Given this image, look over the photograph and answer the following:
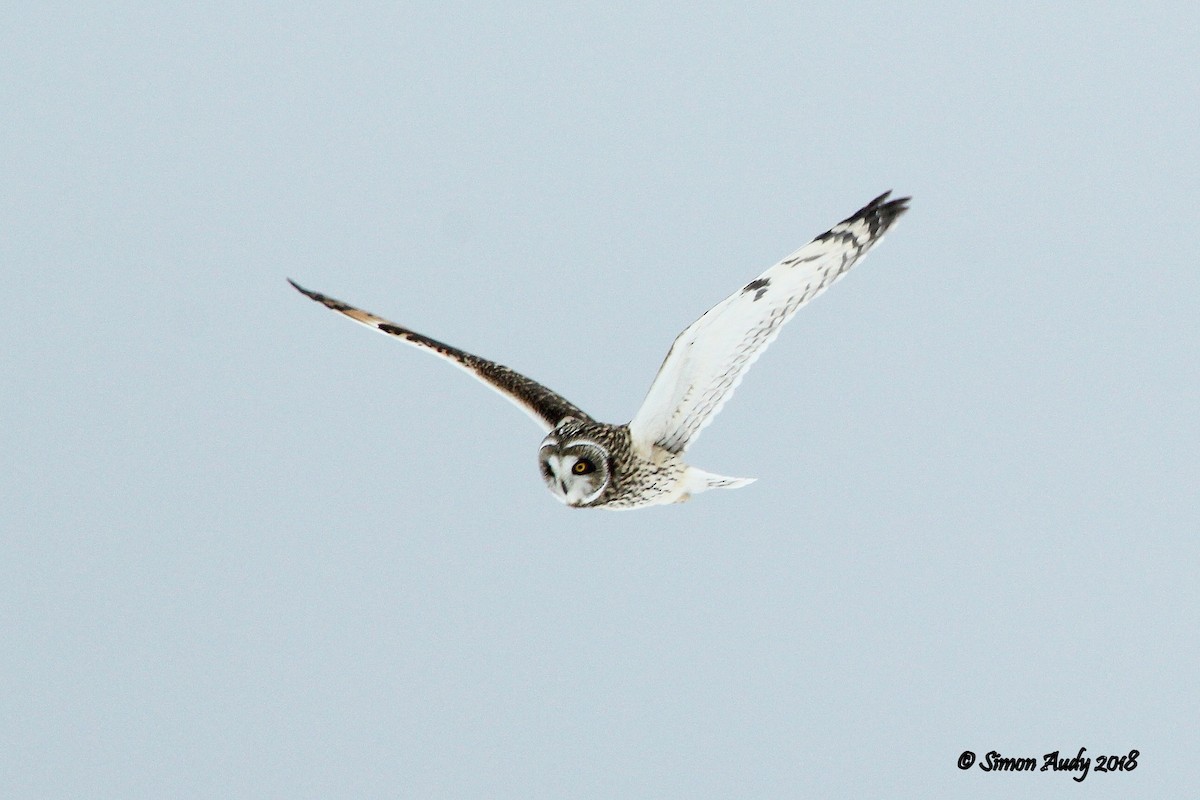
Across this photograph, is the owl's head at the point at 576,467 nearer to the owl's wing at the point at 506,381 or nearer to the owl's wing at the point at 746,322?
the owl's wing at the point at 746,322

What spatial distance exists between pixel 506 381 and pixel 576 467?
0.64m

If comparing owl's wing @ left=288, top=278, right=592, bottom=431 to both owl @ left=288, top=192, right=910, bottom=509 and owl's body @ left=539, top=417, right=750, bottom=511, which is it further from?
owl's body @ left=539, top=417, right=750, bottom=511

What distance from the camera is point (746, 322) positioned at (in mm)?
4758

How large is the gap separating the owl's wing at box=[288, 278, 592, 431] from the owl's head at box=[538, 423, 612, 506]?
30cm

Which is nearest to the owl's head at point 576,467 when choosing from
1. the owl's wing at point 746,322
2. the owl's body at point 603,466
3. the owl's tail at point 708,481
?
the owl's body at point 603,466

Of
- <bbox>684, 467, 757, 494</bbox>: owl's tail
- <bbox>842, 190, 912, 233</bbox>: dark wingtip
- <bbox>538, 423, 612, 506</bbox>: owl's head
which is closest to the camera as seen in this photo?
<bbox>842, 190, 912, 233</bbox>: dark wingtip

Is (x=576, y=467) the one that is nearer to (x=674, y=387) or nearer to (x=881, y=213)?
(x=674, y=387)

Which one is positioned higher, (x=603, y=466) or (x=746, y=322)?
(x=746, y=322)

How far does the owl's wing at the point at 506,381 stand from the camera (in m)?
5.54

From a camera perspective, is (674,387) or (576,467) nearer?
(674,387)

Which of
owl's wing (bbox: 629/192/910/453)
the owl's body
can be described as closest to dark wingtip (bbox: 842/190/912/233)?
owl's wing (bbox: 629/192/910/453)

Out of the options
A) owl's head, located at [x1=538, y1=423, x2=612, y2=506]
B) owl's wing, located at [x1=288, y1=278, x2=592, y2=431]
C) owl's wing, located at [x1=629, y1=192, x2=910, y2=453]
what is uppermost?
owl's wing, located at [x1=288, y1=278, x2=592, y2=431]

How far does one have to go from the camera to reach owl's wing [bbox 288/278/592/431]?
5.54m

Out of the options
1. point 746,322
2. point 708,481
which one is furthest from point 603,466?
point 746,322
